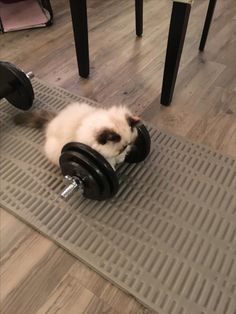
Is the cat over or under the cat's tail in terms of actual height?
over

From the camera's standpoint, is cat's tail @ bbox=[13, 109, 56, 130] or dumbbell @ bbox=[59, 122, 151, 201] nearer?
dumbbell @ bbox=[59, 122, 151, 201]

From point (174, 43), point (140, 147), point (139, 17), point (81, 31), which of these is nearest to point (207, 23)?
point (139, 17)

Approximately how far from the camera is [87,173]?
91 cm

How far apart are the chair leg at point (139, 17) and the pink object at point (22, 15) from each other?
0.61 m

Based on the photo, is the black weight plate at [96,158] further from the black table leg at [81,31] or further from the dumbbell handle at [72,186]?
the black table leg at [81,31]

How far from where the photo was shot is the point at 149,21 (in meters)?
2.03

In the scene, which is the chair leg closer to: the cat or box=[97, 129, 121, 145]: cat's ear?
the cat

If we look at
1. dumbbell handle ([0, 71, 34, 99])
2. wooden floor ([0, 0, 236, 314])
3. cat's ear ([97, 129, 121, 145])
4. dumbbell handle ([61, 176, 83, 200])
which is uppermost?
cat's ear ([97, 129, 121, 145])

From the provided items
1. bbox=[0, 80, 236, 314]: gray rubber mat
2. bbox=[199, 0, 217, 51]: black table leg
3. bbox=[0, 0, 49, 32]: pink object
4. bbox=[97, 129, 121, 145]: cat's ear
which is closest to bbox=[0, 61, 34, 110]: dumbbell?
bbox=[0, 80, 236, 314]: gray rubber mat

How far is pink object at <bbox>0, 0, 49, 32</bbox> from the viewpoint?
1.96 m

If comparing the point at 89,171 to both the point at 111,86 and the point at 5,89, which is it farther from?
the point at 111,86

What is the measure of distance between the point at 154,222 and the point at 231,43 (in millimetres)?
1330

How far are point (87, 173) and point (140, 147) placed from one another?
10.0 inches

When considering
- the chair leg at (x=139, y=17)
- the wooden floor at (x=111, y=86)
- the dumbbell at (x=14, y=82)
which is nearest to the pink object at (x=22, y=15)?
the wooden floor at (x=111, y=86)
